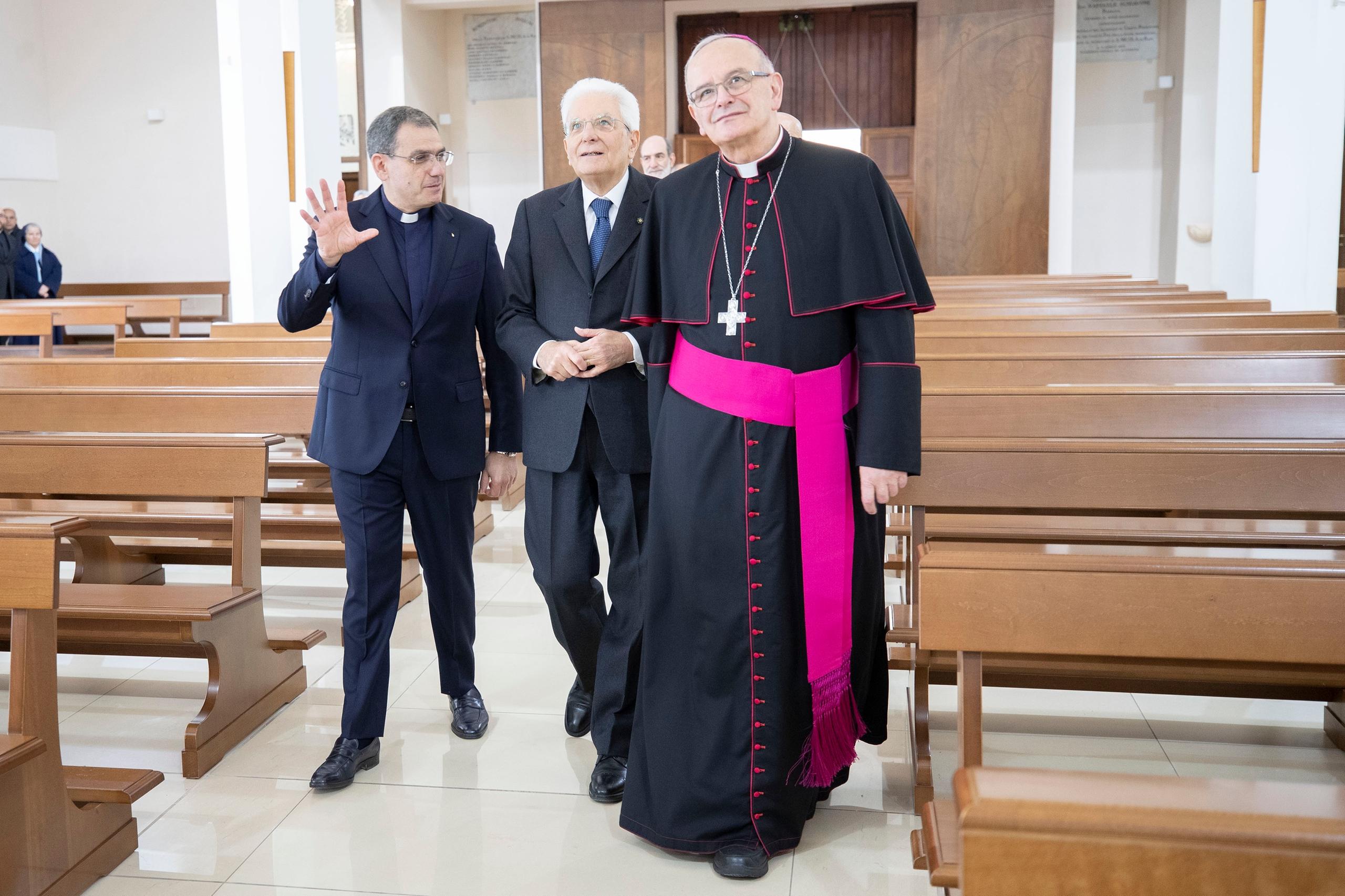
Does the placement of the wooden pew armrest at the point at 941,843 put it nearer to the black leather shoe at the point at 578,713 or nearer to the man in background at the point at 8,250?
the black leather shoe at the point at 578,713

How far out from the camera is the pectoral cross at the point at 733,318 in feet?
7.69

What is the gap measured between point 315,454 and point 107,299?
888cm

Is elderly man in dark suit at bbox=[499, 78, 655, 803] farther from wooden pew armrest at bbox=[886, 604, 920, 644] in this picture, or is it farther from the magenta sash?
wooden pew armrest at bbox=[886, 604, 920, 644]

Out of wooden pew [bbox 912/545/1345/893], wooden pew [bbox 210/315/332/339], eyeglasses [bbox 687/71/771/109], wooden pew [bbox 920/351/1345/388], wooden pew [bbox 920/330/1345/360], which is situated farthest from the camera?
wooden pew [bbox 210/315/332/339]

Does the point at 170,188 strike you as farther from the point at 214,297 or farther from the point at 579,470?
the point at 579,470

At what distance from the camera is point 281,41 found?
329 inches

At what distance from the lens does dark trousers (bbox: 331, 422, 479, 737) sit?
281 cm

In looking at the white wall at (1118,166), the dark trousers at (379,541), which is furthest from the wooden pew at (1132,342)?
the white wall at (1118,166)

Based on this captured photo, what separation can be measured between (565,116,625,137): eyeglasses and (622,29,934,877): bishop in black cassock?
36 cm

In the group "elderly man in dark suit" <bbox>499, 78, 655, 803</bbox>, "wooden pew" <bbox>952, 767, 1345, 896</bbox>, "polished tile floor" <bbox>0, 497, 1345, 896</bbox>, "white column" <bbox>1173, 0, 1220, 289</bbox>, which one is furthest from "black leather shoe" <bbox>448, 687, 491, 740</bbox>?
"white column" <bbox>1173, 0, 1220, 289</bbox>

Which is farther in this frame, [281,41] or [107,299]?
[107,299]

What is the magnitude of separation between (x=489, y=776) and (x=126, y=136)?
48.9 ft

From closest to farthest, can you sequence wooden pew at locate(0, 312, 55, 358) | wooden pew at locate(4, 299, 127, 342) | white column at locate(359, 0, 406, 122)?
1. wooden pew at locate(0, 312, 55, 358)
2. wooden pew at locate(4, 299, 127, 342)
3. white column at locate(359, 0, 406, 122)

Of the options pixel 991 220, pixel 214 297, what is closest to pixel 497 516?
pixel 991 220
